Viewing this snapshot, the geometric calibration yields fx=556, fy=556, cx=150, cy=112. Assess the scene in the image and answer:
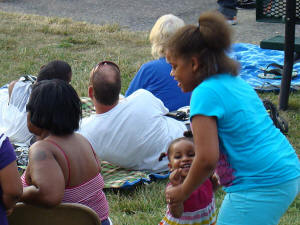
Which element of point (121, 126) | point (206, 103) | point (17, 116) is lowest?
point (17, 116)

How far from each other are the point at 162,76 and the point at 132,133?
81 centimetres

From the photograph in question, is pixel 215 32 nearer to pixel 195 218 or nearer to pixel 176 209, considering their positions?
pixel 176 209

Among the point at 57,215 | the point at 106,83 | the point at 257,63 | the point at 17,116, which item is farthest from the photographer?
the point at 257,63

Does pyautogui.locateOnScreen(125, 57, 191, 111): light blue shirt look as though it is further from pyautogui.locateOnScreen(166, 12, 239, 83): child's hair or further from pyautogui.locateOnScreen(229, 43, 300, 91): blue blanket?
pyautogui.locateOnScreen(166, 12, 239, 83): child's hair

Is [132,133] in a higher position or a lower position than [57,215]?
lower

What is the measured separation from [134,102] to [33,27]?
557 cm

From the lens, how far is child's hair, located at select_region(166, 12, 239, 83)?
7.71 feet

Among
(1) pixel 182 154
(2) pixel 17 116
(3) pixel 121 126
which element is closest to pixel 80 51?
(2) pixel 17 116

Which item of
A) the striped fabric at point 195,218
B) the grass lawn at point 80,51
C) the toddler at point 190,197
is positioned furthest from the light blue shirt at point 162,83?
the striped fabric at point 195,218

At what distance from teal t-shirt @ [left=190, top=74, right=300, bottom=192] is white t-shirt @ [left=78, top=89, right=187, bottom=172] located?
5.79 feet

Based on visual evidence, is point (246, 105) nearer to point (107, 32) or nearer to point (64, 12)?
point (107, 32)

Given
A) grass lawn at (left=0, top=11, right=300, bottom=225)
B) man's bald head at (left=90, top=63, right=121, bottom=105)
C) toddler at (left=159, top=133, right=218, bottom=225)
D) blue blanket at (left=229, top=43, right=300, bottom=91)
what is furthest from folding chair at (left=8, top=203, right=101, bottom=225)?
blue blanket at (left=229, top=43, right=300, bottom=91)

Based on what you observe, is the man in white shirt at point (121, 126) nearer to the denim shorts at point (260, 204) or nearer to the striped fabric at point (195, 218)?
the striped fabric at point (195, 218)

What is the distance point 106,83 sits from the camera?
4066mm
